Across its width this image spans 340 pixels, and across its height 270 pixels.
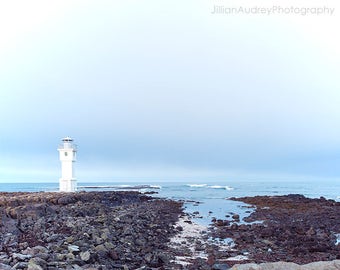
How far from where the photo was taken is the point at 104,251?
361 inches

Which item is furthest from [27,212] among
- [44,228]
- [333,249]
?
[333,249]

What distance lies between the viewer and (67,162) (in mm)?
31266

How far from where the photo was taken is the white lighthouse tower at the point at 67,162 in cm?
3125

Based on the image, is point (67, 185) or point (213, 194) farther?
point (213, 194)

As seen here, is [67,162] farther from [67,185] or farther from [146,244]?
[146,244]

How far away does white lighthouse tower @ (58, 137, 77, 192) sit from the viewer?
1230 inches

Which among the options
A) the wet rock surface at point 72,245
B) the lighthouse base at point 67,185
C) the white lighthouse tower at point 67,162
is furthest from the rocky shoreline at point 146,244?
the lighthouse base at point 67,185

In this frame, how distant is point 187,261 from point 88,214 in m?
8.41

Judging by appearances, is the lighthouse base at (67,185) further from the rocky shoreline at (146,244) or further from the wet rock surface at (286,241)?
the wet rock surface at (286,241)

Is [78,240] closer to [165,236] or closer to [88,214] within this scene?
[165,236]

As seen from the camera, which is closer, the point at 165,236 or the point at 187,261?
the point at 187,261

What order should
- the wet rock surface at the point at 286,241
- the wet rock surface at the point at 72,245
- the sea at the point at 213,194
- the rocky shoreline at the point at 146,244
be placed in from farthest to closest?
the sea at the point at 213,194 → the wet rock surface at the point at 286,241 → the rocky shoreline at the point at 146,244 → the wet rock surface at the point at 72,245

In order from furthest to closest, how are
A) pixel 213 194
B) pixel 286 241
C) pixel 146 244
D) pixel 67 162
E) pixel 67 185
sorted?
pixel 213 194
pixel 67 185
pixel 67 162
pixel 286 241
pixel 146 244

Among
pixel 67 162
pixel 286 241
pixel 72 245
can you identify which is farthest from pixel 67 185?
pixel 72 245
